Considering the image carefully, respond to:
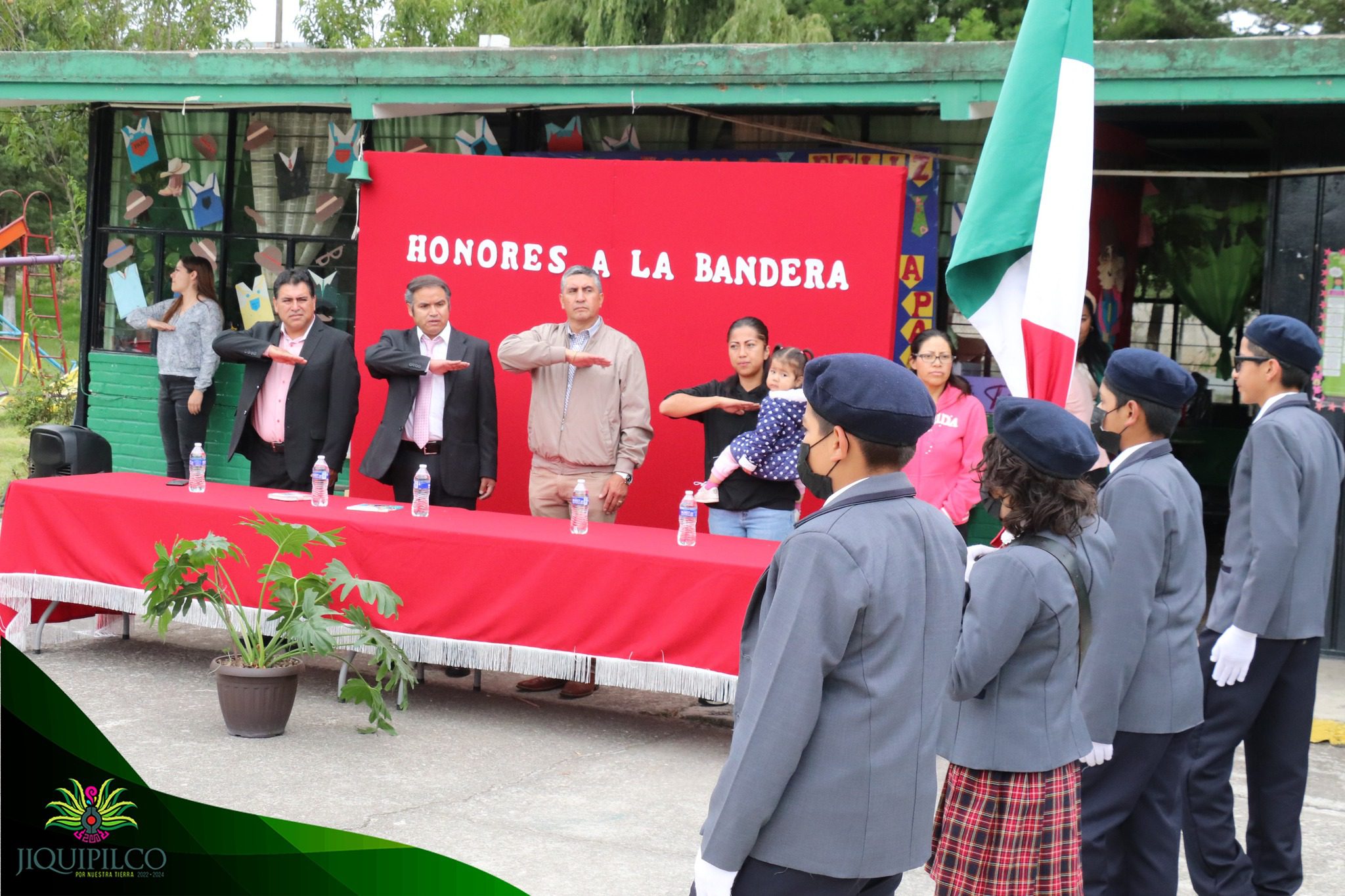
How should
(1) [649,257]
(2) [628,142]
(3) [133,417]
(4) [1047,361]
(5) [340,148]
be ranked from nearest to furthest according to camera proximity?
(4) [1047,361]
(1) [649,257]
(2) [628,142]
(5) [340,148]
(3) [133,417]

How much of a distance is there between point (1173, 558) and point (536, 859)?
225 cm

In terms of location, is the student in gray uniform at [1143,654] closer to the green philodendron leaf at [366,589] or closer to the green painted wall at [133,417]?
the green philodendron leaf at [366,589]

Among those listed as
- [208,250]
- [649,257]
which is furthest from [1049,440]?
[208,250]

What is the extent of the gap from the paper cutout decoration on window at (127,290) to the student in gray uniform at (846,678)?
8.87m

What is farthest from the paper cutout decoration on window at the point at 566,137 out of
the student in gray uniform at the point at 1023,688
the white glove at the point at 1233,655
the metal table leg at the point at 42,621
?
the student in gray uniform at the point at 1023,688

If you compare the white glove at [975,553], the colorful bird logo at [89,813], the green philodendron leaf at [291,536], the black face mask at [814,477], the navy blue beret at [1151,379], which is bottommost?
the colorful bird logo at [89,813]

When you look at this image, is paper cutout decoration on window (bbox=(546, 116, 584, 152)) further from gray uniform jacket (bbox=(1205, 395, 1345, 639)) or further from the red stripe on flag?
gray uniform jacket (bbox=(1205, 395, 1345, 639))

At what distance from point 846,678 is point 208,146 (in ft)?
29.3

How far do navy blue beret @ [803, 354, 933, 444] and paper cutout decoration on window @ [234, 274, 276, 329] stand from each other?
8087 millimetres

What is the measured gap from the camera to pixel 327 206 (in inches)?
Answer: 394

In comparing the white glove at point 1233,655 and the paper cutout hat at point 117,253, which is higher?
the paper cutout hat at point 117,253

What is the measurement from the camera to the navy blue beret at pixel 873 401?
2.70 meters

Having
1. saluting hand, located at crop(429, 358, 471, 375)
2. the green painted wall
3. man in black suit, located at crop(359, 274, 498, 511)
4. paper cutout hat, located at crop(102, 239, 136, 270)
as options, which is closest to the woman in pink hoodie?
man in black suit, located at crop(359, 274, 498, 511)

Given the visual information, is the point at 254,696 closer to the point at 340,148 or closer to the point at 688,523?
the point at 688,523
